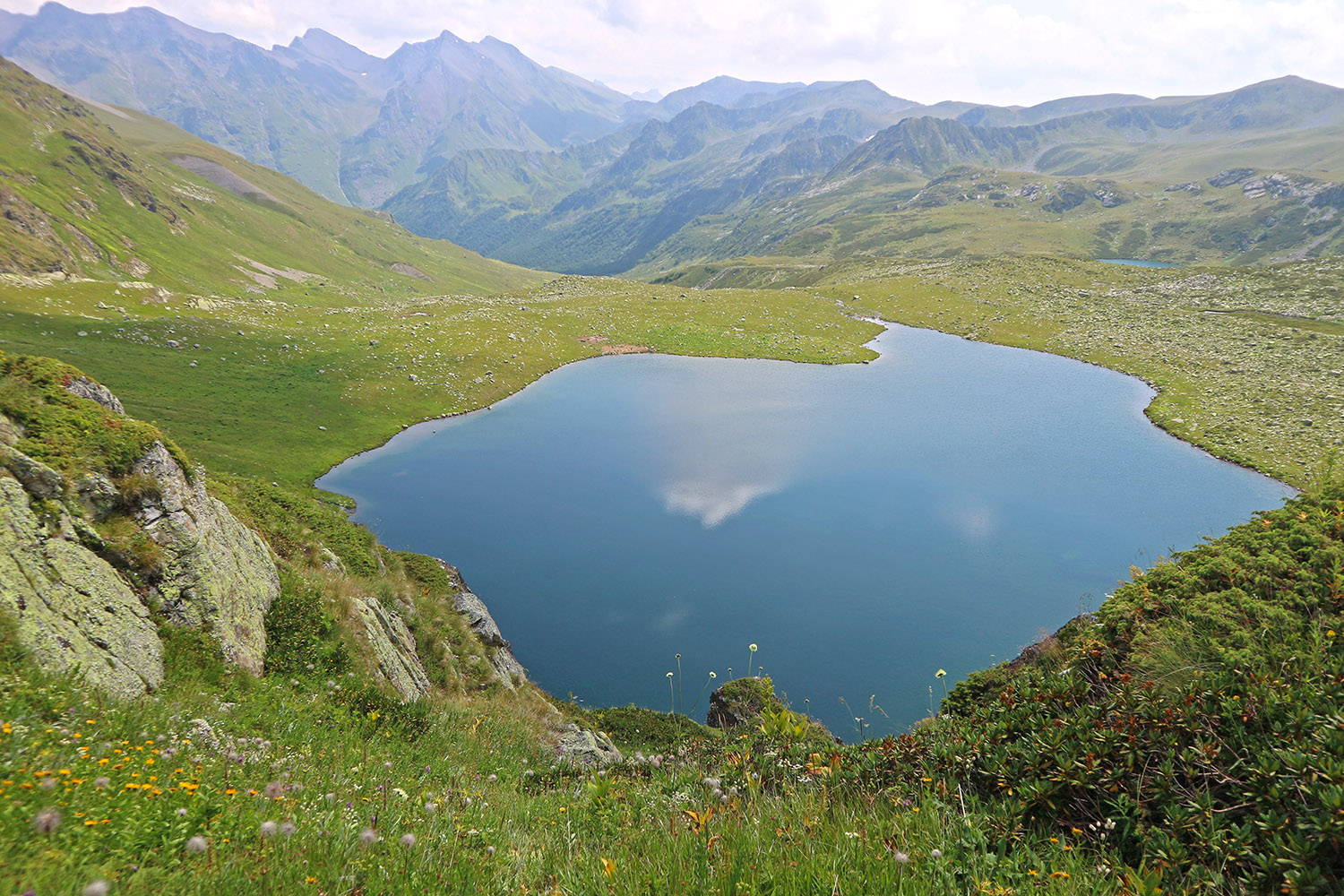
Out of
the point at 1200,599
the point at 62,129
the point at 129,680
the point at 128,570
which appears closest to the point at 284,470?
the point at 128,570

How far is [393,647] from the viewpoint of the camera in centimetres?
1496

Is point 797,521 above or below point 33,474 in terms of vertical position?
below

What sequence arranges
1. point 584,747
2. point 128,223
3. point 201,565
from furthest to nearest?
point 128,223
point 584,747
point 201,565

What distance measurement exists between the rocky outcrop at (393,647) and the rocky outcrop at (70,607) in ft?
16.6

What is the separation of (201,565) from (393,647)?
18.3 ft

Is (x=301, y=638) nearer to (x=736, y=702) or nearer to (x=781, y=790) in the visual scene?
(x=781, y=790)

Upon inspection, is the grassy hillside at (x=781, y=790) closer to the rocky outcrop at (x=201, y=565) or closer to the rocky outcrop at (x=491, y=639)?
the rocky outcrop at (x=201, y=565)

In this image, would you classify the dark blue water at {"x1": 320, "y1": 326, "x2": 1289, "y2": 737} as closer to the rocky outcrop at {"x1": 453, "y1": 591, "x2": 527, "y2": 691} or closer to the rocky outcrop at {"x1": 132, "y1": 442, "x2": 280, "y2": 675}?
the rocky outcrop at {"x1": 453, "y1": 591, "x2": 527, "y2": 691}

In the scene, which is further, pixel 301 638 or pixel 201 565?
pixel 301 638

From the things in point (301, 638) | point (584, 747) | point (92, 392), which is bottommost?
point (584, 747)

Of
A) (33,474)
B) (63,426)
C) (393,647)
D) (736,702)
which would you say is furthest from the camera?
(736,702)

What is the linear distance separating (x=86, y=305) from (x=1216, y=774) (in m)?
101

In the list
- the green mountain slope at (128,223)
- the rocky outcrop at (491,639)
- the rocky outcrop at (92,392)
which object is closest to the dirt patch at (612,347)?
the rocky outcrop at (491,639)

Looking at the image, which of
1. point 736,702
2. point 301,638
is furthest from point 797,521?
point 301,638
